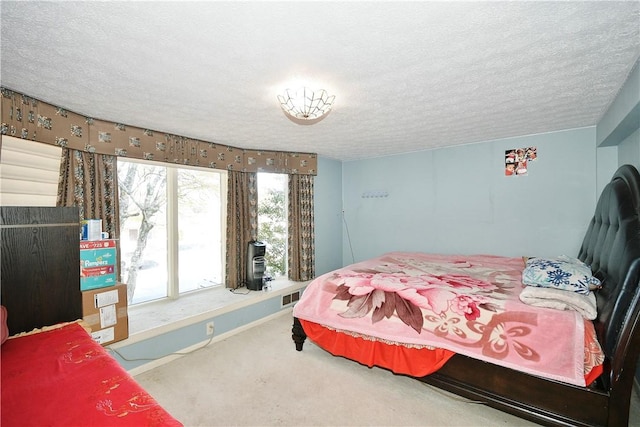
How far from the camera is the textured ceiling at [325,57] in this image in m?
1.21

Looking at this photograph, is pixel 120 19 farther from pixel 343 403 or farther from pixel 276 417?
pixel 343 403

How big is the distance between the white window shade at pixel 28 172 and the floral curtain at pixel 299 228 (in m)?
2.60

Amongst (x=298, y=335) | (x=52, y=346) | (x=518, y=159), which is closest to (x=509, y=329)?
(x=298, y=335)

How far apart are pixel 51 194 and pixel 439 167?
4.26 meters

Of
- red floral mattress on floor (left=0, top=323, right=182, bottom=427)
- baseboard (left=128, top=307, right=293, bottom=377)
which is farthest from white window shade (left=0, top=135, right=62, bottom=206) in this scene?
baseboard (left=128, top=307, right=293, bottom=377)

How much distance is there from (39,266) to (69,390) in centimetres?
102

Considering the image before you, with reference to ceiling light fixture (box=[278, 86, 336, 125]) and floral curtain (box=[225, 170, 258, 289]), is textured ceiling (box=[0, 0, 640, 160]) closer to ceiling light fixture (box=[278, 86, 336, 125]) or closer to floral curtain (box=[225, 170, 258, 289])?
ceiling light fixture (box=[278, 86, 336, 125])

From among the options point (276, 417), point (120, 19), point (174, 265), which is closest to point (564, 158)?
point (276, 417)

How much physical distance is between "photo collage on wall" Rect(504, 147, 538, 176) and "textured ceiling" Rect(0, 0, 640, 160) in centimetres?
69

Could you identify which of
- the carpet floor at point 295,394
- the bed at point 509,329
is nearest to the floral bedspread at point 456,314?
the bed at point 509,329

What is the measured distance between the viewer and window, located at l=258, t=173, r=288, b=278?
409 centimetres

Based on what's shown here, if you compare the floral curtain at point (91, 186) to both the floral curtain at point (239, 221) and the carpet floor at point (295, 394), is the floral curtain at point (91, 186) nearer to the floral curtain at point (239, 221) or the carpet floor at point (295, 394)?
the floral curtain at point (239, 221)

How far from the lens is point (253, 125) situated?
278cm

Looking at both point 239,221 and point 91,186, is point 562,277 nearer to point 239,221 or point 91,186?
point 239,221
